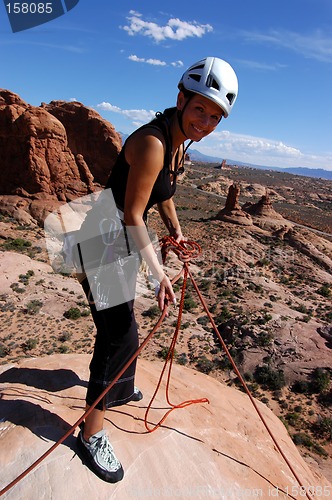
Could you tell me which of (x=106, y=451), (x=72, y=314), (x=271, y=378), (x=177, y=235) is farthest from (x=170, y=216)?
(x=72, y=314)

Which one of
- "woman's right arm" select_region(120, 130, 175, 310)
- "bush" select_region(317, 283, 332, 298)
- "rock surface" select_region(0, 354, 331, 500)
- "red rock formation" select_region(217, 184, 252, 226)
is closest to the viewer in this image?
"woman's right arm" select_region(120, 130, 175, 310)

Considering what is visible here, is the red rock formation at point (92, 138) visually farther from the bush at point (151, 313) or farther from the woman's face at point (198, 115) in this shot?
the woman's face at point (198, 115)

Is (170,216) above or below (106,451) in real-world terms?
above

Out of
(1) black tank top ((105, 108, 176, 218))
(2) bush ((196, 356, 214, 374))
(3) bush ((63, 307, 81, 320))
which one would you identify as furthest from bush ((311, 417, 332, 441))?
(1) black tank top ((105, 108, 176, 218))

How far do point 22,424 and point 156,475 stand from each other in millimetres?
1223

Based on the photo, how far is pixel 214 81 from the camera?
2.23 m

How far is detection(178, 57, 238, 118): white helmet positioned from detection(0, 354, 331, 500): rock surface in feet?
9.25

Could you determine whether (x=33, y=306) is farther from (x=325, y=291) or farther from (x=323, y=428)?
(x=325, y=291)

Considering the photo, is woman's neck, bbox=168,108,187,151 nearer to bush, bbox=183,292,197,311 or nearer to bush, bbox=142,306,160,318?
bush, bbox=142,306,160,318

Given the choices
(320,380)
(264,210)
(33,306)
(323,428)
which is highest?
(264,210)

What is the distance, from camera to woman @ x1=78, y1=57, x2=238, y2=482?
214 centimetres

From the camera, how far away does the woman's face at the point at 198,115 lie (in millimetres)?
2254

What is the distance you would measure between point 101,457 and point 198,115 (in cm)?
262

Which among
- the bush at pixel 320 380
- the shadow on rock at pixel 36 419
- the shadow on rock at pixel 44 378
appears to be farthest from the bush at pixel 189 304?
the shadow on rock at pixel 36 419
